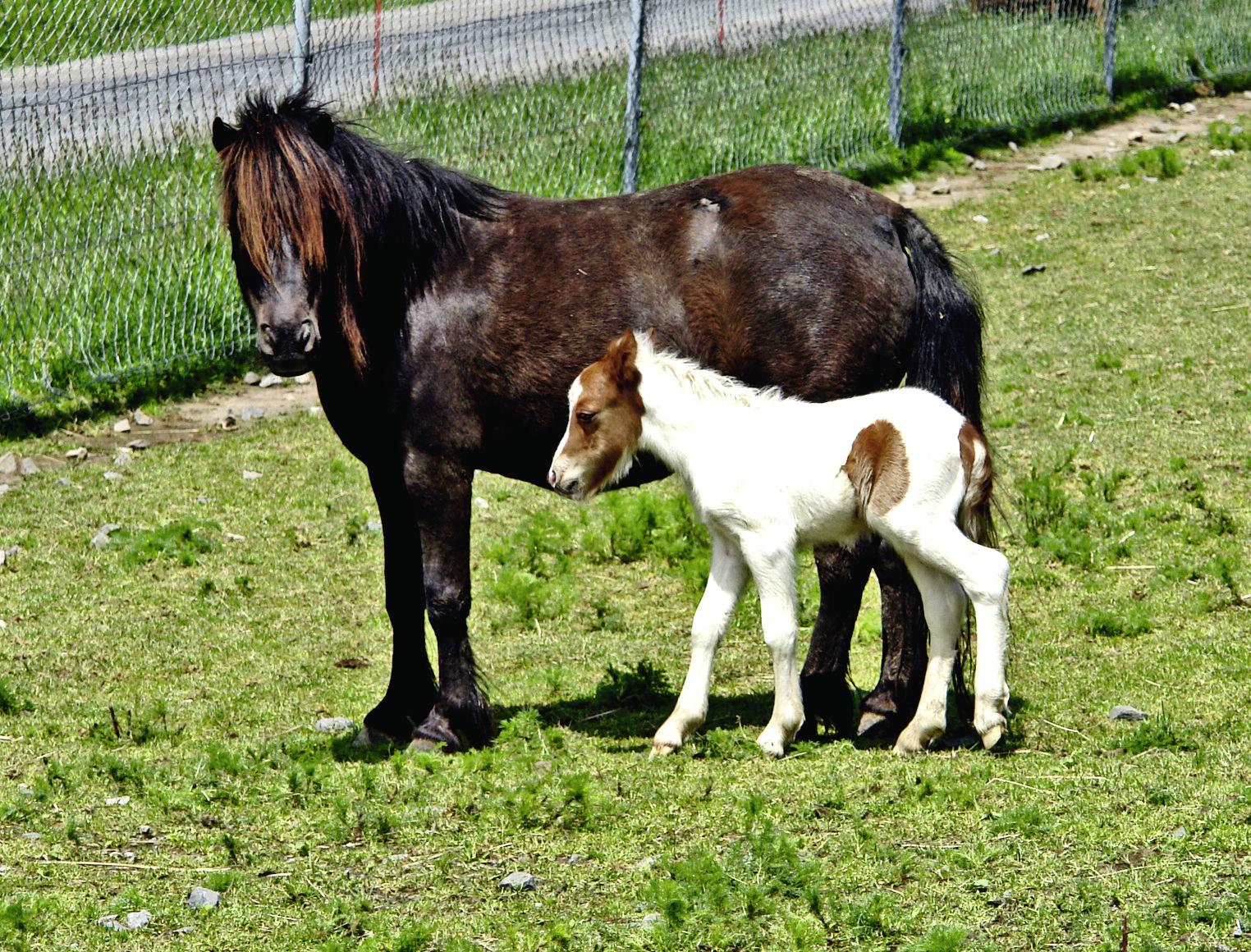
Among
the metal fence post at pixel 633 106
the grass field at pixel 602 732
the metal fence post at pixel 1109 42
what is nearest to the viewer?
the grass field at pixel 602 732

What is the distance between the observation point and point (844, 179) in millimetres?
6602

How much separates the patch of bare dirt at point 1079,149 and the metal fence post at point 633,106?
2.62 m

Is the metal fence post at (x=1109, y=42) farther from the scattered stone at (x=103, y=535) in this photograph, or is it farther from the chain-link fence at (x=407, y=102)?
the scattered stone at (x=103, y=535)

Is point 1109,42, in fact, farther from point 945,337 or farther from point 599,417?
point 599,417

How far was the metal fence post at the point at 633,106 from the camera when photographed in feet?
41.2

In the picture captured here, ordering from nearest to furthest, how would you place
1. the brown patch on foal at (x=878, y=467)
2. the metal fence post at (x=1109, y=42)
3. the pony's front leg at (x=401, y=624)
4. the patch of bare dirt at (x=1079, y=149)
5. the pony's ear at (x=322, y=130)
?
1. the brown patch on foal at (x=878, y=467)
2. the pony's ear at (x=322, y=130)
3. the pony's front leg at (x=401, y=624)
4. the patch of bare dirt at (x=1079, y=149)
5. the metal fence post at (x=1109, y=42)

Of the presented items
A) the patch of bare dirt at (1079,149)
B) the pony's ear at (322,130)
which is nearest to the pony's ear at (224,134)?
the pony's ear at (322,130)

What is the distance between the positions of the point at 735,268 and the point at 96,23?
641cm

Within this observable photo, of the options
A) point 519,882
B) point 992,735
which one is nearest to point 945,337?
point 992,735

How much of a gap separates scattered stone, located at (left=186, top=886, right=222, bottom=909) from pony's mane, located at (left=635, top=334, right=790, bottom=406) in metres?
2.36

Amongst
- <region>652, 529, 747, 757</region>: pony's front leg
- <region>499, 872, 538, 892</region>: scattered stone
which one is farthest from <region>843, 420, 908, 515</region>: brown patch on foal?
<region>499, 872, 538, 892</region>: scattered stone

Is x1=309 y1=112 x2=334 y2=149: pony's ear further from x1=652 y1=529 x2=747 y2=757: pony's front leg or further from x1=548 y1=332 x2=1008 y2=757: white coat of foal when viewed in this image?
x1=652 y1=529 x2=747 y2=757: pony's front leg

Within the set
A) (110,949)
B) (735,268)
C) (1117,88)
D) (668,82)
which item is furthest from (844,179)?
(1117,88)

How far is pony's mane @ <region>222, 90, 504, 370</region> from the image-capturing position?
5863mm
